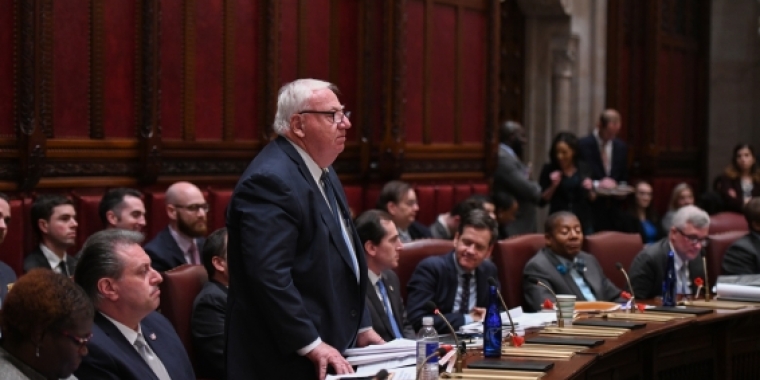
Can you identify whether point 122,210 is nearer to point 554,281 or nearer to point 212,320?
point 212,320

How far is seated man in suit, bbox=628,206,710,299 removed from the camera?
19.5 feet

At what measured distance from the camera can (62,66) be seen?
5.88 m

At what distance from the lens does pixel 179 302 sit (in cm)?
416

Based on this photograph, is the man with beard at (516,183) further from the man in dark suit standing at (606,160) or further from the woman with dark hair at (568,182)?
the man in dark suit standing at (606,160)

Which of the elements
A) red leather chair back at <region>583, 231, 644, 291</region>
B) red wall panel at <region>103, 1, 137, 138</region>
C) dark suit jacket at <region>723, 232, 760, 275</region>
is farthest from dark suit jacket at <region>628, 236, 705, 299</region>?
red wall panel at <region>103, 1, 137, 138</region>

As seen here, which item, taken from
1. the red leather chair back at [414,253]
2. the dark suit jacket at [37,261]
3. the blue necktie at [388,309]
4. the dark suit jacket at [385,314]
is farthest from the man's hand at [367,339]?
the dark suit jacket at [37,261]

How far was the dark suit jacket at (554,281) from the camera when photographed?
5520mm

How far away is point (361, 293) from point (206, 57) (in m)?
3.65

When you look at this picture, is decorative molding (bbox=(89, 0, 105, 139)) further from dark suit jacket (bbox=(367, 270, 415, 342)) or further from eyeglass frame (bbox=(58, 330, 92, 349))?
eyeglass frame (bbox=(58, 330, 92, 349))

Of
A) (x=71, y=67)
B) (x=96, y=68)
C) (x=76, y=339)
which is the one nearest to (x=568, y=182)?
(x=96, y=68)

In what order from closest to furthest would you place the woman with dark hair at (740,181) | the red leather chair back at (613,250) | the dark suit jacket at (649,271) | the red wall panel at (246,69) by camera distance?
the dark suit jacket at (649,271) < the red leather chair back at (613,250) < the red wall panel at (246,69) < the woman with dark hair at (740,181)

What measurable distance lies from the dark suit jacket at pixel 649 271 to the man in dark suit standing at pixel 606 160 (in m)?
2.97

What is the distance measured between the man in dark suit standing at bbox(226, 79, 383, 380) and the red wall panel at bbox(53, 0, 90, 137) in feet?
9.70

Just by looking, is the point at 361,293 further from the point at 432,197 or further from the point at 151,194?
the point at 432,197
